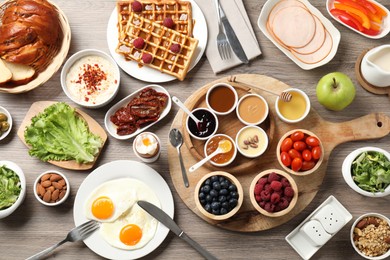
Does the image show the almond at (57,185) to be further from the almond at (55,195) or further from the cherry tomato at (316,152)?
the cherry tomato at (316,152)

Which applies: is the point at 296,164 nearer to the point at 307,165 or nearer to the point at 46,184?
the point at 307,165

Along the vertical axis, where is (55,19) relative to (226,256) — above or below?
above

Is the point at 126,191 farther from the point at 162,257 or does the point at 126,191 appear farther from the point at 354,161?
the point at 354,161

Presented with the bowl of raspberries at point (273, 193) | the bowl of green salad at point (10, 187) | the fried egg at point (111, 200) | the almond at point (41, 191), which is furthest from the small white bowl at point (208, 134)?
the bowl of green salad at point (10, 187)

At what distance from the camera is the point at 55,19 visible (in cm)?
307

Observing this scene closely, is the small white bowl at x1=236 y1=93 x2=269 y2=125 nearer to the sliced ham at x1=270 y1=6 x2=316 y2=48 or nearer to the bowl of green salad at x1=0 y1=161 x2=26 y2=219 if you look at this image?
the sliced ham at x1=270 y1=6 x2=316 y2=48

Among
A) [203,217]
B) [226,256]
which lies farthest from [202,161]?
[226,256]

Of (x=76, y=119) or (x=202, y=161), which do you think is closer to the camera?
(x=202, y=161)

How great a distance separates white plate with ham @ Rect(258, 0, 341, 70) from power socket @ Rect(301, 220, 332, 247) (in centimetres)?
102

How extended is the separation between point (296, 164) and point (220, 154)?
48 cm

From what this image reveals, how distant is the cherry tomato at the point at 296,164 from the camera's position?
2.85 metres

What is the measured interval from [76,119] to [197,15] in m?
1.07

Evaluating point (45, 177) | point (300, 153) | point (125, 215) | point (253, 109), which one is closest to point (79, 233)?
point (125, 215)

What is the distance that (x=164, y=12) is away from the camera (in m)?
3.13
